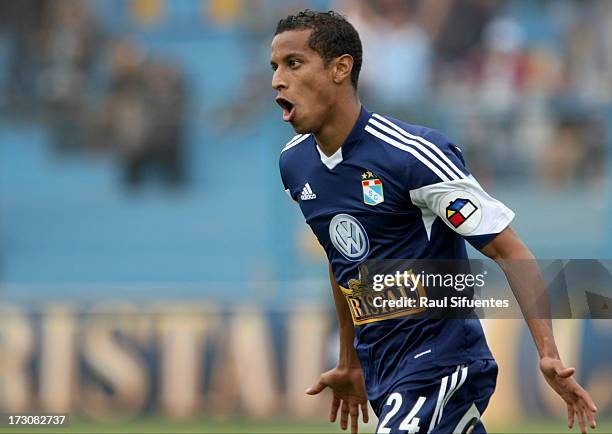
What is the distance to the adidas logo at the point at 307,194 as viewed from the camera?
5.06 meters

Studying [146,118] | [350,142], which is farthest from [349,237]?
[146,118]

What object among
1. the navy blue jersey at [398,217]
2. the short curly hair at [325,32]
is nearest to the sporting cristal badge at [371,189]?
the navy blue jersey at [398,217]

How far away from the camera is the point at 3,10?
17.1 meters

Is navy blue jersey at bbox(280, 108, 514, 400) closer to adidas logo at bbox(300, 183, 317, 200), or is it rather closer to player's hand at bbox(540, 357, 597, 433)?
adidas logo at bbox(300, 183, 317, 200)

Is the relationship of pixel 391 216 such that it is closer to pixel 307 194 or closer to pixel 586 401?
pixel 307 194

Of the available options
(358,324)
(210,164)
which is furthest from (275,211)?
(358,324)

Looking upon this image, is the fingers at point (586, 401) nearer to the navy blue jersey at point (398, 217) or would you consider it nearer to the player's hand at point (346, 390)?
the navy blue jersey at point (398, 217)

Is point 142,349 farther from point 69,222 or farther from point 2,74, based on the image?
point 2,74

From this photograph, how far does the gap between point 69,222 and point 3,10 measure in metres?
3.65

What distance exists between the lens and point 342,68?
4.96m

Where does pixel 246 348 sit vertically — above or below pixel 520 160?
below

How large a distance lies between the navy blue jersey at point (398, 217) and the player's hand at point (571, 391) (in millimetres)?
498

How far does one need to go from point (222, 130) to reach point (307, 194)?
1066 cm

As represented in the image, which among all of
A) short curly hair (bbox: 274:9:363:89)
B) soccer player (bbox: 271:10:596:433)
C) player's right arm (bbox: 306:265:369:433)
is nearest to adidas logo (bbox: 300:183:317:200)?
soccer player (bbox: 271:10:596:433)
